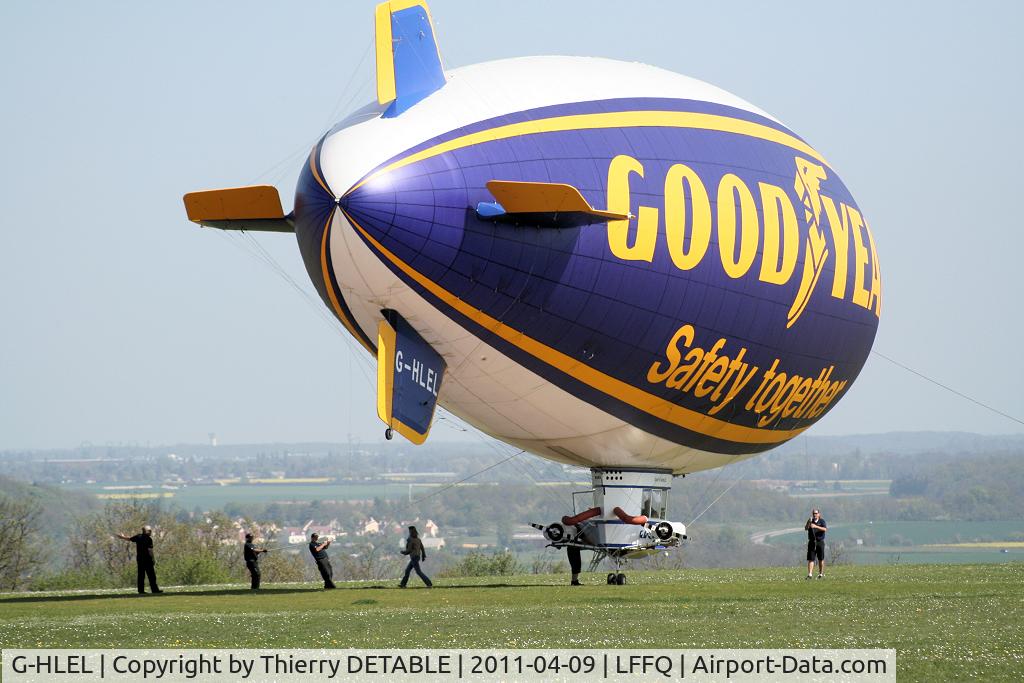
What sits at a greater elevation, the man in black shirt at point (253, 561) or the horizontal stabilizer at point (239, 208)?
the horizontal stabilizer at point (239, 208)

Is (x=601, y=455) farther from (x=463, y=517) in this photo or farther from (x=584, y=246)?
(x=463, y=517)

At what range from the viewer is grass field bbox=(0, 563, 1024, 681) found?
852 inches

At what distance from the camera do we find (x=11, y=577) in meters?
63.7

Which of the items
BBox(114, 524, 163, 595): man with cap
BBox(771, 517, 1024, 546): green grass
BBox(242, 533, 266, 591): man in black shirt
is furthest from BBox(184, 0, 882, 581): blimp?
BBox(771, 517, 1024, 546): green grass

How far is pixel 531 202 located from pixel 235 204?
676 cm

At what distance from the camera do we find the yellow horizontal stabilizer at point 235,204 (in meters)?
30.0

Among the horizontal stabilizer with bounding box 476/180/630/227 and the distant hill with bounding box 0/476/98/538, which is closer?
the horizontal stabilizer with bounding box 476/180/630/227

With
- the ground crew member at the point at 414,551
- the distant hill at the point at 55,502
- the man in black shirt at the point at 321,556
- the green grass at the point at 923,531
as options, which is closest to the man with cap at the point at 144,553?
the man in black shirt at the point at 321,556

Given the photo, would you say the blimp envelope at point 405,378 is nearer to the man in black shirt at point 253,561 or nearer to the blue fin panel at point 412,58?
the blue fin panel at point 412,58

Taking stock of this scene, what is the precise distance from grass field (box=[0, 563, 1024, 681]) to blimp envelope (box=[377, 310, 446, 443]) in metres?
3.60

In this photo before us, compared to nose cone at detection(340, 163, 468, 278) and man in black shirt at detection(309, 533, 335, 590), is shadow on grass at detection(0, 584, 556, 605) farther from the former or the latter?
nose cone at detection(340, 163, 468, 278)

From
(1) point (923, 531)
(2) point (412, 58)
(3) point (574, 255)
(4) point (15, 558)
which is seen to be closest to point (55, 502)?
(1) point (923, 531)

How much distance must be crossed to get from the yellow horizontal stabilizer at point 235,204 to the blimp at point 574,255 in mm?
46

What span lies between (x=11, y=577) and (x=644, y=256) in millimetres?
43712
